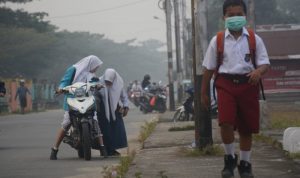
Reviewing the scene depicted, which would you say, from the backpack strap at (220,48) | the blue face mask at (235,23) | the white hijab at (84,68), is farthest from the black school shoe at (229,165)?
the white hijab at (84,68)

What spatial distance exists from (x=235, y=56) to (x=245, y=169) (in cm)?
107

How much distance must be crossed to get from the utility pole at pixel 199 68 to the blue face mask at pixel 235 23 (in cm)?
→ 294

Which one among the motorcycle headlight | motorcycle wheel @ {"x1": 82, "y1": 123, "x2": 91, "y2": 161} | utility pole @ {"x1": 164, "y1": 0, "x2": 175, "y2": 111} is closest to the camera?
motorcycle wheel @ {"x1": 82, "y1": 123, "x2": 91, "y2": 161}

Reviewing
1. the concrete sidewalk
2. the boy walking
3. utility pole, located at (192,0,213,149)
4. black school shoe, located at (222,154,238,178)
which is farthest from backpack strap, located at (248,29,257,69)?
utility pole, located at (192,0,213,149)

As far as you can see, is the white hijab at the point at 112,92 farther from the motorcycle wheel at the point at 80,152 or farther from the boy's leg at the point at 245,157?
the boy's leg at the point at 245,157

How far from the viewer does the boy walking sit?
Answer: 23.7 ft

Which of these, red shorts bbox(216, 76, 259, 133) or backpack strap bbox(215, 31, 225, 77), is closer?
red shorts bbox(216, 76, 259, 133)

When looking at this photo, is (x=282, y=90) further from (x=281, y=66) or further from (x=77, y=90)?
(x=77, y=90)

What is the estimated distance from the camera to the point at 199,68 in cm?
1031

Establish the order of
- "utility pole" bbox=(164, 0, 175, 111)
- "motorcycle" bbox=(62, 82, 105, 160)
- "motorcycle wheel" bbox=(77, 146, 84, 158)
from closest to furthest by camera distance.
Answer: "motorcycle" bbox=(62, 82, 105, 160) < "motorcycle wheel" bbox=(77, 146, 84, 158) < "utility pole" bbox=(164, 0, 175, 111)

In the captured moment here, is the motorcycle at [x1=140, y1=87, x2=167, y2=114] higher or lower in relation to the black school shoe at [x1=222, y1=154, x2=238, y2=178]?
lower

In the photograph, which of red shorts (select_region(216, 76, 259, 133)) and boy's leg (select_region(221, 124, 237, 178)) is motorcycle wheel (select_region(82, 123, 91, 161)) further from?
red shorts (select_region(216, 76, 259, 133))

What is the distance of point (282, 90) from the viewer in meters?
31.4

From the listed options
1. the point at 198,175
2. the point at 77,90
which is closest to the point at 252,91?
the point at 198,175
